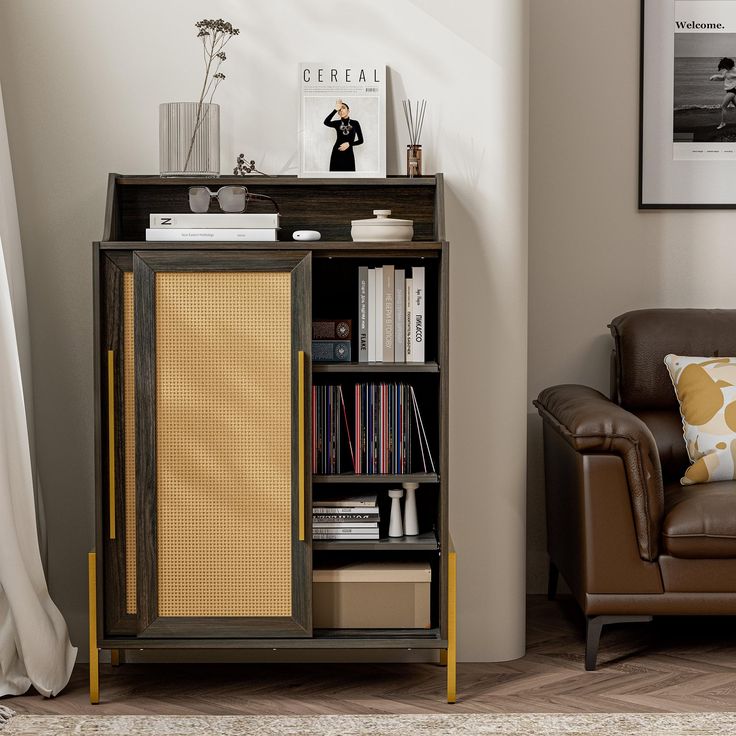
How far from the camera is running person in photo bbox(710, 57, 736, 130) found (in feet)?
Result: 10.9

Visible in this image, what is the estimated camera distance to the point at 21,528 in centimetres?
256

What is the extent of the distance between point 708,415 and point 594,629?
74 cm

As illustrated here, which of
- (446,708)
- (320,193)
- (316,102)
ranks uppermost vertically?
(316,102)

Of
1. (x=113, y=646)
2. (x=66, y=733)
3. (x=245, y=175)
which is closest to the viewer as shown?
(x=66, y=733)

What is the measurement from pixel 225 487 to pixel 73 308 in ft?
2.63

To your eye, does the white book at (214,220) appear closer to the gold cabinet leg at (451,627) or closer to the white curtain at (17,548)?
the white curtain at (17,548)

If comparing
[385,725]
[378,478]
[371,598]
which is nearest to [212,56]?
[378,478]

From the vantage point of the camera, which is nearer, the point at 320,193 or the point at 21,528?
the point at 21,528

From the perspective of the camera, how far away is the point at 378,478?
2.53 m

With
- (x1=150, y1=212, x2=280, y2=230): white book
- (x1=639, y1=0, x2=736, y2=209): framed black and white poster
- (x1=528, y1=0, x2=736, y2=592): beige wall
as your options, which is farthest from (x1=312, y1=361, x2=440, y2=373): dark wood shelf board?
(x1=639, y1=0, x2=736, y2=209): framed black and white poster

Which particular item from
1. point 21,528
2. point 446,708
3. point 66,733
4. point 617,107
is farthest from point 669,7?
point 66,733

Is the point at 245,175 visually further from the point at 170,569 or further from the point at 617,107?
the point at 617,107

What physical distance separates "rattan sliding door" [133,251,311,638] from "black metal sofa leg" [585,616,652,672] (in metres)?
0.81

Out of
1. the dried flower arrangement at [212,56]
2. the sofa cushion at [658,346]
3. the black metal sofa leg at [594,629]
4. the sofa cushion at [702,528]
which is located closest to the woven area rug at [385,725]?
the black metal sofa leg at [594,629]
